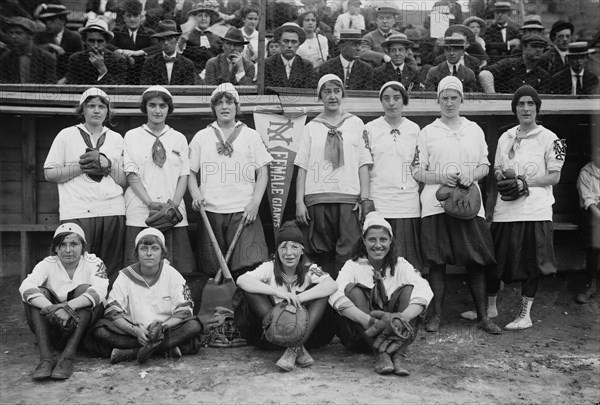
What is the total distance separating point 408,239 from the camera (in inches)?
243

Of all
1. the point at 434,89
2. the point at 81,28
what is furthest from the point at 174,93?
the point at 434,89

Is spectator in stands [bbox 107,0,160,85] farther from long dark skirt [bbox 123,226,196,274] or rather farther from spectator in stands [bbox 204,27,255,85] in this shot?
long dark skirt [bbox 123,226,196,274]

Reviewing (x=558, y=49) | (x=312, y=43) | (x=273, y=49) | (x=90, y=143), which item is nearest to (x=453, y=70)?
(x=558, y=49)

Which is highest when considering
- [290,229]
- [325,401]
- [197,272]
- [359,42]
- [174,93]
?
[359,42]

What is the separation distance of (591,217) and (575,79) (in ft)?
5.10

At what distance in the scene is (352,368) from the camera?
521 centimetres

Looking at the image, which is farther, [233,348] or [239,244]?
[239,244]

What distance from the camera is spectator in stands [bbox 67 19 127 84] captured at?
728 cm

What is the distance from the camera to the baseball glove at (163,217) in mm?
5895

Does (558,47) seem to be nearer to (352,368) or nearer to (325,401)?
(352,368)

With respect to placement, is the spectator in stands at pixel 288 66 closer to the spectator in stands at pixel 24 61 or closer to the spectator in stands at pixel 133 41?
the spectator in stands at pixel 133 41

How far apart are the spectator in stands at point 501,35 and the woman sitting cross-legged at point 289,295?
12.3 ft

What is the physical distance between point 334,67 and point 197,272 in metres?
2.53

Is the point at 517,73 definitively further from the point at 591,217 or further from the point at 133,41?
the point at 133,41
